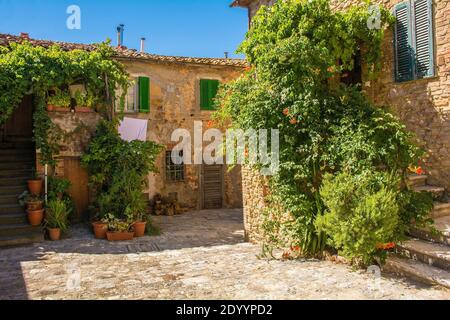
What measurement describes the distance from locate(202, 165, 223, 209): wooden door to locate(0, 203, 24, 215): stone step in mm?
6913

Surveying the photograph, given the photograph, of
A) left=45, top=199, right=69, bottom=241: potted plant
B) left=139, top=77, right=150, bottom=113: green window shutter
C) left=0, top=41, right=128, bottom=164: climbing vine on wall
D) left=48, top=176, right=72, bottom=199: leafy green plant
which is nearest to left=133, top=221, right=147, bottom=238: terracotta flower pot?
left=45, top=199, right=69, bottom=241: potted plant

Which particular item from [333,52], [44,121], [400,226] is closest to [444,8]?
[333,52]

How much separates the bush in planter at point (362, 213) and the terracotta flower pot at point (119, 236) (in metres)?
5.23

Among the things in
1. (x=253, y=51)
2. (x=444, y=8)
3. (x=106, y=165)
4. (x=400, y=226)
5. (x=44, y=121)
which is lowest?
(x=400, y=226)

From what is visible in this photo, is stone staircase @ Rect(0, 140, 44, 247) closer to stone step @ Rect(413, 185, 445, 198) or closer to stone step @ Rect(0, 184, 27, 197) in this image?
stone step @ Rect(0, 184, 27, 197)

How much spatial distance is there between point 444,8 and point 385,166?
12.4ft

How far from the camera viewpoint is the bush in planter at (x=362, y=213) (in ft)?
17.5

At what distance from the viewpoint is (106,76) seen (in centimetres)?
1044

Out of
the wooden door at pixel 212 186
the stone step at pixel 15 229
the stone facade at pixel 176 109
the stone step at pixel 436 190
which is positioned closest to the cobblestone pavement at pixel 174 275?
the stone step at pixel 15 229

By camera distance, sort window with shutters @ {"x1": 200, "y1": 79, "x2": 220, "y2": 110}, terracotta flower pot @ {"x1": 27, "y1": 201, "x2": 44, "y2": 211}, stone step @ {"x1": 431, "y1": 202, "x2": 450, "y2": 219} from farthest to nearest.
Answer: window with shutters @ {"x1": 200, "y1": 79, "x2": 220, "y2": 110} → terracotta flower pot @ {"x1": 27, "y1": 201, "x2": 44, "y2": 211} → stone step @ {"x1": 431, "y1": 202, "x2": 450, "y2": 219}

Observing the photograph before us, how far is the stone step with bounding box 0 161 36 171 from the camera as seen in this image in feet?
34.8

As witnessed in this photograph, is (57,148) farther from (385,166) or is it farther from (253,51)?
(385,166)

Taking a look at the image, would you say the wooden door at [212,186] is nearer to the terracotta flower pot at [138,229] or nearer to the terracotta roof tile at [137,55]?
the terracotta roof tile at [137,55]

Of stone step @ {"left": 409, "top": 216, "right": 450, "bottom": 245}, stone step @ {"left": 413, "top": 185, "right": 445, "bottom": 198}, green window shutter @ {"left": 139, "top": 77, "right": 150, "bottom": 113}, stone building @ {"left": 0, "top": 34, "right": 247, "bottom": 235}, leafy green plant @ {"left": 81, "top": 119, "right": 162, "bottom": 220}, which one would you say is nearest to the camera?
stone step @ {"left": 409, "top": 216, "right": 450, "bottom": 245}
